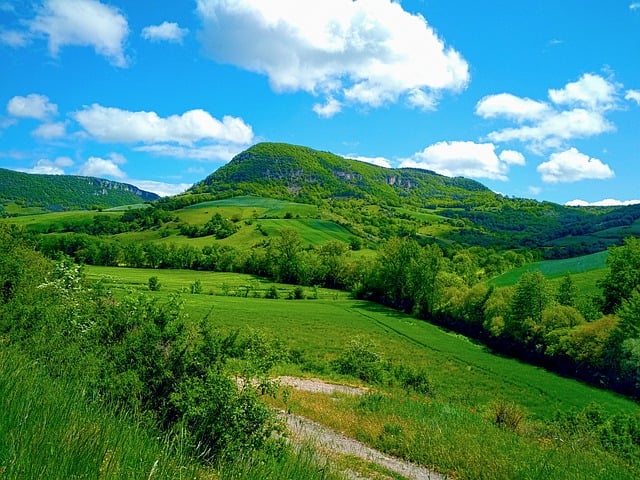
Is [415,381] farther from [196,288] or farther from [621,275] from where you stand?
[196,288]

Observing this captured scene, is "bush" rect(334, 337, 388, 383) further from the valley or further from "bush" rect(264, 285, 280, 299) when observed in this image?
"bush" rect(264, 285, 280, 299)

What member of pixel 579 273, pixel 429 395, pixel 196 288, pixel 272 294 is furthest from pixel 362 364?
pixel 579 273

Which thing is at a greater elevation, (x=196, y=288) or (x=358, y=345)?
(x=358, y=345)

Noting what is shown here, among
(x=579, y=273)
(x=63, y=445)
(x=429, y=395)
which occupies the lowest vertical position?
(x=429, y=395)

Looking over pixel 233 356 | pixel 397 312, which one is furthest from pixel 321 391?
pixel 397 312

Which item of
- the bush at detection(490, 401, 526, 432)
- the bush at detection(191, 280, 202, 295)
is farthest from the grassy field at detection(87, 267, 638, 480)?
the bush at detection(191, 280, 202, 295)

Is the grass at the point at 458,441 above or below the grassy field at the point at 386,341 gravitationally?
above

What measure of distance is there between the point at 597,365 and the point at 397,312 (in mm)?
45710

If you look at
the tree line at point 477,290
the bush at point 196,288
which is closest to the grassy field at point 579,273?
the tree line at point 477,290

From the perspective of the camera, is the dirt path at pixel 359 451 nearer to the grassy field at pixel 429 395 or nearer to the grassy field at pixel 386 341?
the grassy field at pixel 429 395

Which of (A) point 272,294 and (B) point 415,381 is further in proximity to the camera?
(A) point 272,294

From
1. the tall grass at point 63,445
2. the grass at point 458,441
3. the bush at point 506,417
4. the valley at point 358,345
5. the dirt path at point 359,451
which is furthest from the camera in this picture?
the bush at point 506,417

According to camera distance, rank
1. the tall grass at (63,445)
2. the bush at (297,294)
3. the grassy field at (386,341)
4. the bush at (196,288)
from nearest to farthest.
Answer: the tall grass at (63,445), the grassy field at (386,341), the bush at (196,288), the bush at (297,294)

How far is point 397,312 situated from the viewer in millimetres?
93562
